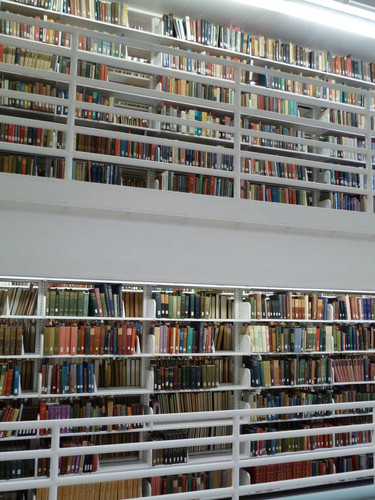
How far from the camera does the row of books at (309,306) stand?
15.4 feet

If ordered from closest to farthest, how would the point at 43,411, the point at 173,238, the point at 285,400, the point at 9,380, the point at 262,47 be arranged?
the point at 173,238
the point at 9,380
the point at 43,411
the point at 285,400
the point at 262,47

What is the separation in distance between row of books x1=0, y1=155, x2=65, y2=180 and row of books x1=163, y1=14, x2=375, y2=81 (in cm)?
175

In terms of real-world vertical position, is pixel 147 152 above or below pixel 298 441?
above

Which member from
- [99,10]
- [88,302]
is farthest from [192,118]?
[88,302]

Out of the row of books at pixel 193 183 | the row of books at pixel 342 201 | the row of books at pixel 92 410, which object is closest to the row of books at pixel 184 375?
the row of books at pixel 92 410

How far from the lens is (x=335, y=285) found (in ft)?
9.60

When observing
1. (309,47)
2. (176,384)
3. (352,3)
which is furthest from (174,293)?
(309,47)

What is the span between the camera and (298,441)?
15.4 feet

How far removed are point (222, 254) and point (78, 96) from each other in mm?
2423

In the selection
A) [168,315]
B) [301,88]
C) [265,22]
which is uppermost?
[265,22]

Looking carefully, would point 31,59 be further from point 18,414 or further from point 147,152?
point 18,414

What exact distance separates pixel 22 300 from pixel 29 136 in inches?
55.3

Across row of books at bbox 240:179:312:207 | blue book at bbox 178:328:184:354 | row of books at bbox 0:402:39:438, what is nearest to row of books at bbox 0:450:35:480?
row of books at bbox 0:402:39:438

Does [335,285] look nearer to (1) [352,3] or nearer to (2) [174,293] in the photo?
(2) [174,293]
